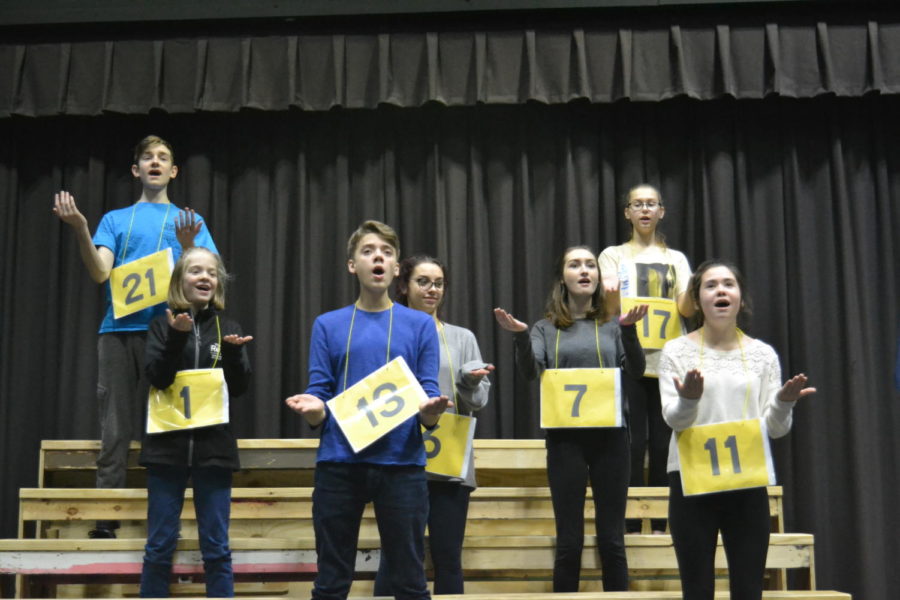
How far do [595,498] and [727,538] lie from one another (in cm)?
67

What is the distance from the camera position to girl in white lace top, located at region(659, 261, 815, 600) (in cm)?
299

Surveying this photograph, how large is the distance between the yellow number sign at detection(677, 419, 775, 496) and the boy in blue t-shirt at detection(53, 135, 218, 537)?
7.57 feet

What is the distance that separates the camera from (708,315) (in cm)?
321

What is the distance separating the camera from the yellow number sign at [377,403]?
2.88 metres

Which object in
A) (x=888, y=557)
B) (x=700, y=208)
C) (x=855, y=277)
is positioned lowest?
(x=888, y=557)

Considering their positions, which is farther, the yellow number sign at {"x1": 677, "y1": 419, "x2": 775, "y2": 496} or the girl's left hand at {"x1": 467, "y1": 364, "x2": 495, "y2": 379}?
the girl's left hand at {"x1": 467, "y1": 364, "x2": 495, "y2": 379}

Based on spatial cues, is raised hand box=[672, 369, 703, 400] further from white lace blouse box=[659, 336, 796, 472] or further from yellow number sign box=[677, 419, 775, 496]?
yellow number sign box=[677, 419, 775, 496]

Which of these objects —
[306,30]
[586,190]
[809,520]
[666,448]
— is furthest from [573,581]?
[306,30]

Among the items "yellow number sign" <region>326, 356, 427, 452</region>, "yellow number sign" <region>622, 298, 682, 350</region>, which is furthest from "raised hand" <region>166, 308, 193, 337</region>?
"yellow number sign" <region>622, 298, 682, 350</region>

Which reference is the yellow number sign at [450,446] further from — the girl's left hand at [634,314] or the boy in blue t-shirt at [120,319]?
the boy in blue t-shirt at [120,319]

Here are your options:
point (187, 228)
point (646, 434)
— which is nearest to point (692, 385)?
point (646, 434)

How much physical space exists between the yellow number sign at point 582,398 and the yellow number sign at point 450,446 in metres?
0.29

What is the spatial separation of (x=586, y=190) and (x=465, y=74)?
3.19ft

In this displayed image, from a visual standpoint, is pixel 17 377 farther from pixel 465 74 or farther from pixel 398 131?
pixel 465 74
